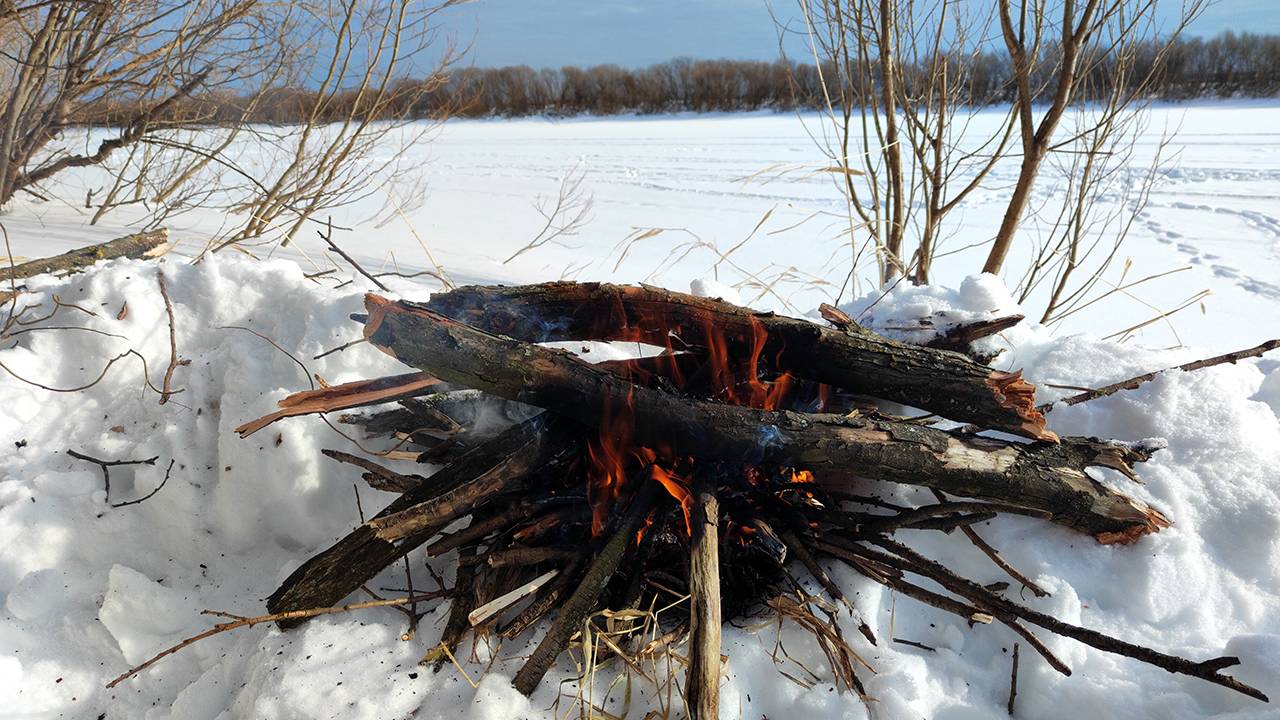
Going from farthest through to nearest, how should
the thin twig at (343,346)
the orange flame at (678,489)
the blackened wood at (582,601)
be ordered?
the thin twig at (343,346), the orange flame at (678,489), the blackened wood at (582,601)

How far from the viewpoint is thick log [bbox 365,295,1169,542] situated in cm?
137

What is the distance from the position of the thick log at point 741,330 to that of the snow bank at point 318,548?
30 centimetres

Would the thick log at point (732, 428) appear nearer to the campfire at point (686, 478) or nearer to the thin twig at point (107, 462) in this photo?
the campfire at point (686, 478)

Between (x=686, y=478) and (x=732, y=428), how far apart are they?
147 millimetres

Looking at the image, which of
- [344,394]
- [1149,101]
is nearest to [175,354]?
[344,394]

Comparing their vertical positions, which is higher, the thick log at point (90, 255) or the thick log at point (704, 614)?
the thick log at point (90, 255)

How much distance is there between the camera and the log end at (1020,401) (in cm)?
147

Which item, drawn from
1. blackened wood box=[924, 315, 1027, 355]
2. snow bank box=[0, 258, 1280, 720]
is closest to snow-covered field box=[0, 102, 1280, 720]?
snow bank box=[0, 258, 1280, 720]

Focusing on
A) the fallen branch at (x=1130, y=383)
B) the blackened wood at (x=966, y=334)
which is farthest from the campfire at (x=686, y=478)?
the blackened wood at (x=966, y=334)

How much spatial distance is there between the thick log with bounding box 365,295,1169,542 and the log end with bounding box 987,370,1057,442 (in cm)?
6

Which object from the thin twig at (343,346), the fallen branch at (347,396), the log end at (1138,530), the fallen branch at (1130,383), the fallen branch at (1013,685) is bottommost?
the fallen branch at (1013,685)

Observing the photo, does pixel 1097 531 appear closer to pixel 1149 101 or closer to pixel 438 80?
pixel 1149 101

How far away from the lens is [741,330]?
158 centimetres

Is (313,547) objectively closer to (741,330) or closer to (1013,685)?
(741,330)
